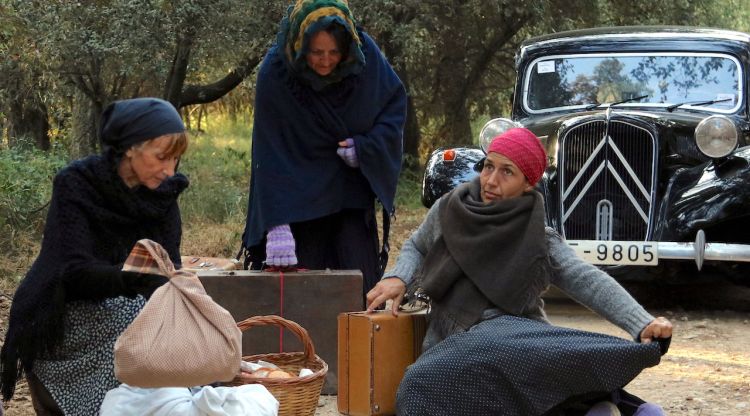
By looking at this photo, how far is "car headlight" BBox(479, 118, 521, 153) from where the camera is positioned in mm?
8508

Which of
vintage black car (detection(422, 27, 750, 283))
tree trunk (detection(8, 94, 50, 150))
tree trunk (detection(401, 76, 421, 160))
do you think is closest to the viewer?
vintage black car (detection(422, 27, 750, 283))

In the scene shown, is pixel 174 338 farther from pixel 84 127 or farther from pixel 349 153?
pixel 84 127

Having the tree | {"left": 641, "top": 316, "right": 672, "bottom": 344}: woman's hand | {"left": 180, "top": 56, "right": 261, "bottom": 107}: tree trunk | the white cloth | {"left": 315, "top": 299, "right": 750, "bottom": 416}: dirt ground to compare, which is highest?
the tree

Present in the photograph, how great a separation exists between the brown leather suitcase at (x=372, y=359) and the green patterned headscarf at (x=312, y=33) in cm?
128

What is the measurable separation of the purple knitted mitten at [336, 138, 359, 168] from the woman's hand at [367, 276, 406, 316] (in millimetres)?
1037

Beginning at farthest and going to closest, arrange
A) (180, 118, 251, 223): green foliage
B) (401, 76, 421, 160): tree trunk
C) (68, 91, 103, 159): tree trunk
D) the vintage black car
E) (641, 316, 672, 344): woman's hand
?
(401, 76, 421, 160): tree trunk → (68, 91, 103, 159): tree trunk → (180, 118, 251, 223): green foliage → the vintage black car → (641, 316, 672, 344): woman's hand

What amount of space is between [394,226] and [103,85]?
3.64 metres

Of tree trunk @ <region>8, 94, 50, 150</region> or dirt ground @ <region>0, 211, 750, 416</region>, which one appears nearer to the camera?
dirt ground @ <region>0, 211, 750, 416</region>

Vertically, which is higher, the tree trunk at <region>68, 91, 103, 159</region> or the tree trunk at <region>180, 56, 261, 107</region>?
the tree trunk at <region>180, 56, 261, 107</region>

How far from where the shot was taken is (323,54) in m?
4.95

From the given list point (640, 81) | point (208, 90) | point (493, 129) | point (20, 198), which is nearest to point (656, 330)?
point (493, 129)

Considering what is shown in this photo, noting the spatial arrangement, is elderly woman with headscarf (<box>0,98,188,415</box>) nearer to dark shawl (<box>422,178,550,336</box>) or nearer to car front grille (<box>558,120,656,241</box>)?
dark shawl (<box>422,178,550,336</box>)

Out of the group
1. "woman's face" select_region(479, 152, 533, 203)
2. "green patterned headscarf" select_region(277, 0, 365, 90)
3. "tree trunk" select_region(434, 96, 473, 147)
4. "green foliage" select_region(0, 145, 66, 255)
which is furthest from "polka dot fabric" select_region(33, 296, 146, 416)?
"tree trunk" select_region(434, 96, 473, 147)

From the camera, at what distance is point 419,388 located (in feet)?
13.1
